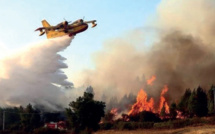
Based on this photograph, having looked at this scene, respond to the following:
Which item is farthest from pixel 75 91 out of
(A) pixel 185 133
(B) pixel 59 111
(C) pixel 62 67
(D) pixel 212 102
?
(A) pixel 185 133

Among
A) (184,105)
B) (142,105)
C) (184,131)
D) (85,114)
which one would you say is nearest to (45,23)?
(85,114)

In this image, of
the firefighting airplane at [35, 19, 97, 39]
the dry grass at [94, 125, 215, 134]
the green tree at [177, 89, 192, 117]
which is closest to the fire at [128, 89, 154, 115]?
the green tree at [177, 89, 192, 117]

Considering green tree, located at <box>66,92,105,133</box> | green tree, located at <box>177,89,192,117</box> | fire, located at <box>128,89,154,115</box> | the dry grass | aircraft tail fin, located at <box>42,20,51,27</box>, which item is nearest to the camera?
the dry grass

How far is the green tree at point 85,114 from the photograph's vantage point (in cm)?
6712

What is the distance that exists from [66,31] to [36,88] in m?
29.7

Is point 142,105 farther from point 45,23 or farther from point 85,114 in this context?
point 45,23

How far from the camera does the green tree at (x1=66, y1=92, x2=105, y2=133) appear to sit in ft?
220

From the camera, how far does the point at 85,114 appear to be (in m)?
67.4

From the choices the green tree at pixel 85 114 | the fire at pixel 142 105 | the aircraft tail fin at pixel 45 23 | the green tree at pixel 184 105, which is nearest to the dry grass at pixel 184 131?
the green tree at pixel 85 114

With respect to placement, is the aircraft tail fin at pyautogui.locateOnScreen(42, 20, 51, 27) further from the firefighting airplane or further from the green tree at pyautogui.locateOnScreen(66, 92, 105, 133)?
the green tree at pyautogui.locateOnScreen(66, 92, 105, 133)

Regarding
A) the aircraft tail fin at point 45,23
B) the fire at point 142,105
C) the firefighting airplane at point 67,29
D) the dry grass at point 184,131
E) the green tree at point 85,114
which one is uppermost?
the aircraft tail fin at point 45,23

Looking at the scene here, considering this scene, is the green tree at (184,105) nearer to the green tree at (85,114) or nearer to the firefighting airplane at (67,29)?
the green tree at (85,114)

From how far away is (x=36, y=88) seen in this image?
93.8 metres

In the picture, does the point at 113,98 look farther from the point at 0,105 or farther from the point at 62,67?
the point at 62,67
